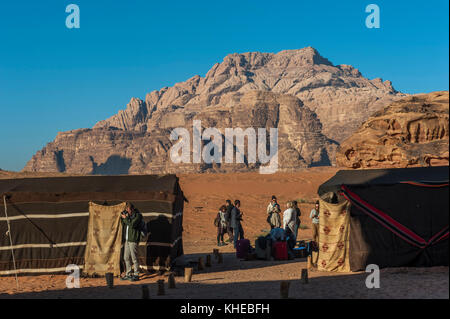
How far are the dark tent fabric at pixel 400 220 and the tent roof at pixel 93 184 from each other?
503 cm

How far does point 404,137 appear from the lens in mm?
15492

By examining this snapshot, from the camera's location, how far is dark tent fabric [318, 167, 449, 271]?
11.5 meters

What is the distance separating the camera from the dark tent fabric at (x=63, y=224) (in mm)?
13523

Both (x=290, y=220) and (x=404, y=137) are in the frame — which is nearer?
(x=404, y=137)

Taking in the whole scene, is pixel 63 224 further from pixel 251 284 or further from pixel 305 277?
pixel 305 277

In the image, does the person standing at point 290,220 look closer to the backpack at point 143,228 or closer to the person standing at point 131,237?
the backpack at point 143,228

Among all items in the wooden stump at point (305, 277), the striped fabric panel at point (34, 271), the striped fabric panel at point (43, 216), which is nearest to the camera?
the wooden stump at point (305, 277)

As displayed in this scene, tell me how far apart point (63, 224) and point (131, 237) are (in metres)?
2.61

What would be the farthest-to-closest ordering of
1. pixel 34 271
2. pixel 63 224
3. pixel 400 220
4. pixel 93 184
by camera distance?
pixel 93 184, pixel 63 224, pixel 34 271, pixel 400 220

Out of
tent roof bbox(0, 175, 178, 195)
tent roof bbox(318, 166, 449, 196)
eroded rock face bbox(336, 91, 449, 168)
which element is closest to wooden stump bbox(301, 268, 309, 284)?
tent roof bbox(318, 166, 449, 196)

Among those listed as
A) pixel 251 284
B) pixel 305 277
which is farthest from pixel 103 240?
pixel 305 277

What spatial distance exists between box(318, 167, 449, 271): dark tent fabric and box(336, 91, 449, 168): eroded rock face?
2010mm

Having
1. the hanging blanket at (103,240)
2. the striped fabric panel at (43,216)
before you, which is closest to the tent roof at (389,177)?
the hanging blanket at (103,240)
